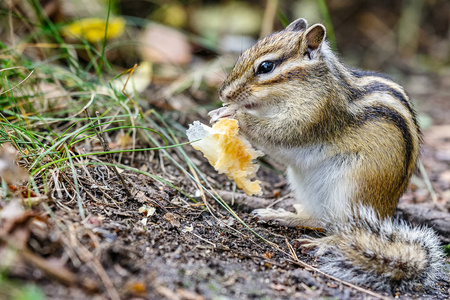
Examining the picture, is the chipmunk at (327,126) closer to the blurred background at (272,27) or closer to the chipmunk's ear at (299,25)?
the chipmunk's ear at (299,25)

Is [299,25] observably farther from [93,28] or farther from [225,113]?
[93,28]

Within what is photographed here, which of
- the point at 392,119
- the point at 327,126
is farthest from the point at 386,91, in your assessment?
the point at 327,126

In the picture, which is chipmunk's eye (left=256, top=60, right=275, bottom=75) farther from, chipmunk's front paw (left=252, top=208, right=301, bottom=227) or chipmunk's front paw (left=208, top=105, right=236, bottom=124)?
chipmunk's front paw (left=252, top=208, right=301, bottom=227)

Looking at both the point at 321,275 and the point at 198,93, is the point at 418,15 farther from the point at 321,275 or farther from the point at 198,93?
the point at 321,275

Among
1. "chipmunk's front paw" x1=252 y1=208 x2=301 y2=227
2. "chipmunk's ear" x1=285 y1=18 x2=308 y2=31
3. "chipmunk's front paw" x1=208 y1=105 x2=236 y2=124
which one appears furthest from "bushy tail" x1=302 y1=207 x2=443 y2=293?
"chipmunk's ear" x1=285 y1=18 x2=308 y2=31

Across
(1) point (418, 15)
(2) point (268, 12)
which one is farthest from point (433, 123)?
(1) point (418, 15)

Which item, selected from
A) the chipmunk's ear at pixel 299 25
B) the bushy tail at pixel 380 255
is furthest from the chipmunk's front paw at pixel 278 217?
the chipmunk's ear at pixel 299 25
